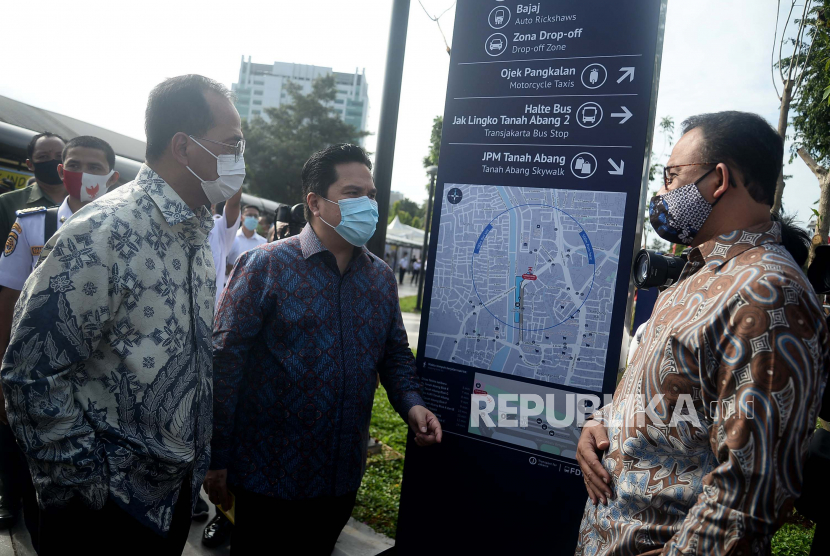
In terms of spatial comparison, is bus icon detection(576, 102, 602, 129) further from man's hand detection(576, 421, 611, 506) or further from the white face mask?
the white face mask

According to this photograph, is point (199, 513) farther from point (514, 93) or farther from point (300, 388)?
point (514, 93)

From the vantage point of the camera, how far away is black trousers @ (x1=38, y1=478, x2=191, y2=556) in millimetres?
1500

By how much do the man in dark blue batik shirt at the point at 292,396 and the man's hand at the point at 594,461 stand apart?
2.17 feet

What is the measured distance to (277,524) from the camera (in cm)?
213

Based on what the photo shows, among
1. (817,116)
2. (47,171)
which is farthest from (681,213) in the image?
(817,116)

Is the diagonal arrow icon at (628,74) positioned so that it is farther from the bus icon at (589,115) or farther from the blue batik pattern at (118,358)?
the blue batik pattern at (118,358)

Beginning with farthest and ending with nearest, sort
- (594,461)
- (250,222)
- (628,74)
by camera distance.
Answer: (250,222)
(628,74)
(594,461)

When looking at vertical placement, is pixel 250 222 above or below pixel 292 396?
above

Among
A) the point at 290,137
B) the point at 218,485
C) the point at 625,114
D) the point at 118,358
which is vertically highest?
the point at 290,137

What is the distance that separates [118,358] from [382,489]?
3078mm

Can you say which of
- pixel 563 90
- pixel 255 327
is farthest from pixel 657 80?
pixel 255 327

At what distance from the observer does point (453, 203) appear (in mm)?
2643

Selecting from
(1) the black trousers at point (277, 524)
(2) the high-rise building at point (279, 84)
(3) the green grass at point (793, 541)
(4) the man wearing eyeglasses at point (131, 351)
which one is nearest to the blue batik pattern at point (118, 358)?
(4) the man wearing eyeglasses at point (131, 351)

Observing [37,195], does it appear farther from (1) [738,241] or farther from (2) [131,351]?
(1) [738,241]
